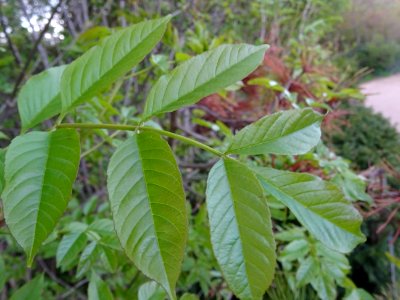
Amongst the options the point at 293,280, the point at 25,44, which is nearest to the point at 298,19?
the point at 25,44

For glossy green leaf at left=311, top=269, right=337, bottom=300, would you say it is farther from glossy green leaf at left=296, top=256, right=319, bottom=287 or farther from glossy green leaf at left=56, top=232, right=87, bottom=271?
glossy green leaf at left=56, top=232, right=87, bottom=271

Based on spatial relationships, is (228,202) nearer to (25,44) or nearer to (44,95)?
(44,95)

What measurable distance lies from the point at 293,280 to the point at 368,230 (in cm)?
181

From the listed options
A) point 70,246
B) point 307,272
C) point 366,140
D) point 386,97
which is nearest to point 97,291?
point 70,246

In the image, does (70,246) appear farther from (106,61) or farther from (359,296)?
(359,296)

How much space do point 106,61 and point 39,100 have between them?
0.18m

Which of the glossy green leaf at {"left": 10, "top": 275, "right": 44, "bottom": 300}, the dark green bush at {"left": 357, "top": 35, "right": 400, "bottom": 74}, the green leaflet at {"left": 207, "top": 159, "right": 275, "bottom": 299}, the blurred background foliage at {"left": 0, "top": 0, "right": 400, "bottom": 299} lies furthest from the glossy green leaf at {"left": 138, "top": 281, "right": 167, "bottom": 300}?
the dark green bush at {"left": 357, "top": 35, "right": 400, "bottom": 74}

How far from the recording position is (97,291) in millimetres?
564

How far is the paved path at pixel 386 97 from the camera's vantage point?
699cm

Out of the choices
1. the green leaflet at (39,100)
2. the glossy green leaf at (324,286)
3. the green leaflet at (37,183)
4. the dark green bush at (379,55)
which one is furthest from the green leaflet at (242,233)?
the dark green bush at (379,55)

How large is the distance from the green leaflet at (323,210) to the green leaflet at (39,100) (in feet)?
1.05

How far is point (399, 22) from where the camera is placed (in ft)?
35.4

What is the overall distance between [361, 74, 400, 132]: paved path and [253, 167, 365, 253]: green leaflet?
6005 millimetres

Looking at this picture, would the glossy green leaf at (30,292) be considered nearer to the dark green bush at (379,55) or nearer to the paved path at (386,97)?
the paved path at (386,97)
